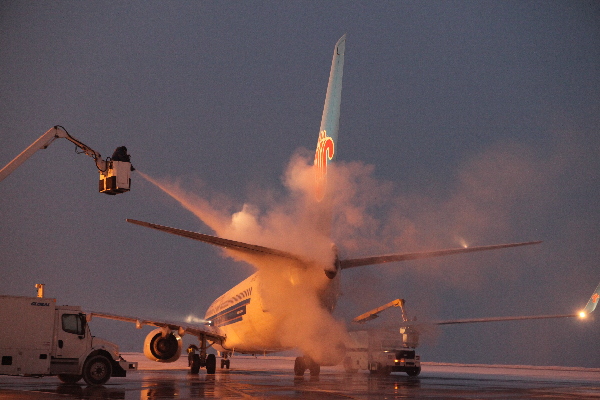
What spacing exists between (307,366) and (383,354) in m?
8.20

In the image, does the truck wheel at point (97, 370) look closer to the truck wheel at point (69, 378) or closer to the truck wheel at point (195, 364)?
the truck wheel at point (69, 378)

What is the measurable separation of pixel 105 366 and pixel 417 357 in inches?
805

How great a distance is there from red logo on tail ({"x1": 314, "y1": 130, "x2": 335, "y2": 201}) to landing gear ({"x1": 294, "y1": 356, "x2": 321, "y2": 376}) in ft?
24.4

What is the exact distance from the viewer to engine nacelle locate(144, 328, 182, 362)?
30.6m

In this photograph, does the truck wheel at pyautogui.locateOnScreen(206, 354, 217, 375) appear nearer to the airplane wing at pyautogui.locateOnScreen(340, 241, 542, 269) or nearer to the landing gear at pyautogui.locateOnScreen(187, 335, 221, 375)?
the landing gear at pyautogui.locateOnScreen(187, 335, 221, 375)

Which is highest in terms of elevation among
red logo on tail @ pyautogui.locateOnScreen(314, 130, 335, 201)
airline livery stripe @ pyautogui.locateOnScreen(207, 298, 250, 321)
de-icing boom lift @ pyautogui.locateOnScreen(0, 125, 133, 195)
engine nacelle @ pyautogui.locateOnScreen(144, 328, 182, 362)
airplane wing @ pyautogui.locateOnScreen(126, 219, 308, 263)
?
red logo on tail @ pyautogui.locateOnScreen(314, 130, 335, 201)

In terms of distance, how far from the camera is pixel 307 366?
2764 centimetres

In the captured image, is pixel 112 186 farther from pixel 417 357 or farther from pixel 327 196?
pixel 417 357

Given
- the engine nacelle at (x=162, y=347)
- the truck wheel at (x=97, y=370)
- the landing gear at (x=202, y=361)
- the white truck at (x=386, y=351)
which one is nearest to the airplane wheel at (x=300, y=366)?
the landing gear at (x=202, y=361)

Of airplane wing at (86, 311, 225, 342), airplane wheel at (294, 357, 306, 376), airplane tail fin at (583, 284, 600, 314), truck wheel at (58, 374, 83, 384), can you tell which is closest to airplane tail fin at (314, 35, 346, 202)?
airplane wheel at (294, 357, 306, 376)

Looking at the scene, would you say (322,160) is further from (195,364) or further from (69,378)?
(195,364)

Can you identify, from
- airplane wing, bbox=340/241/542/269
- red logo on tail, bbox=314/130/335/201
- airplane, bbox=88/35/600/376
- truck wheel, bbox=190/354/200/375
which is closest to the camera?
airplane wing, bbox=340/241/542/269

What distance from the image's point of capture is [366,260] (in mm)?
22344

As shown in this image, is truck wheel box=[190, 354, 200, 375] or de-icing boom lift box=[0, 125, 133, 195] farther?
truck wheel box=[190, 354, 200, 375]
